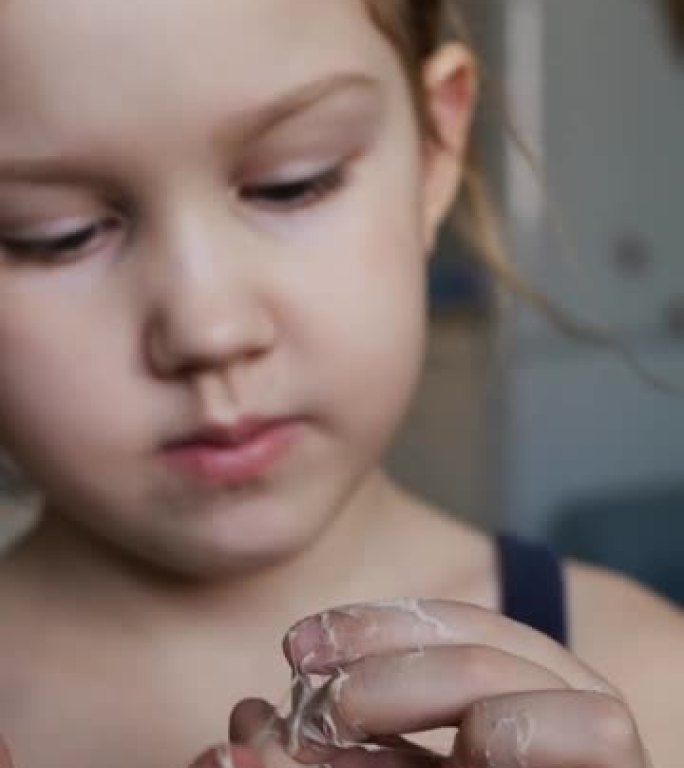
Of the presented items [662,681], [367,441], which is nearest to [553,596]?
[662,681]

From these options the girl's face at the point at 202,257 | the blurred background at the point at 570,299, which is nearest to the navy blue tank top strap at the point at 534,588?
the girl's face at the point at 202,257

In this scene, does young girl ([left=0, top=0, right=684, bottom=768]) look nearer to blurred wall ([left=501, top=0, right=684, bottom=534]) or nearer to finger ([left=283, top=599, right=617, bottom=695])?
finger ([left=283, top=599, right=617, bottom=695])

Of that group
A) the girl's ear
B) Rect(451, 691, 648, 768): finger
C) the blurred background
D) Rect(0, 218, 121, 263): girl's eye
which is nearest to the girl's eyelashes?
Rect(0, 218, 121, 263): girl's eye

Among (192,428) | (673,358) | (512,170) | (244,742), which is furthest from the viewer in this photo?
(673,358)

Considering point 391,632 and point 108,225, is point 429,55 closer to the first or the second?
point 108,225

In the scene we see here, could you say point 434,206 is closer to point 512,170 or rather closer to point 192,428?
point 192,428

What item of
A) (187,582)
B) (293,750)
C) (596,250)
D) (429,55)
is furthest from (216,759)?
(596,250)
